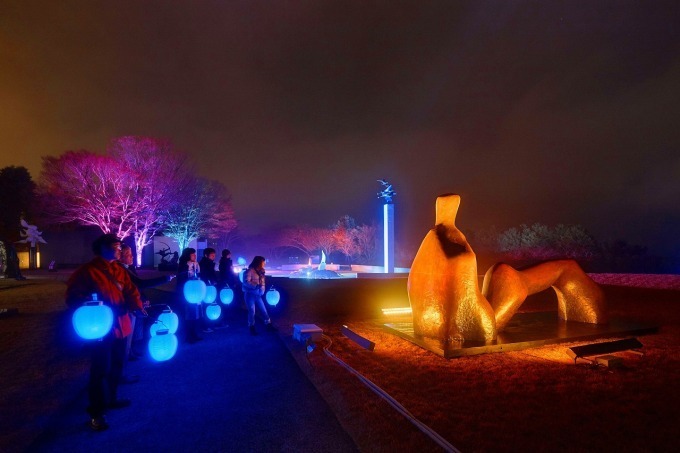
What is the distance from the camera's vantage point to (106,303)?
173 inches

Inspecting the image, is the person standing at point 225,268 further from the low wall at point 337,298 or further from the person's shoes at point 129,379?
the person's shoes at point 129,379

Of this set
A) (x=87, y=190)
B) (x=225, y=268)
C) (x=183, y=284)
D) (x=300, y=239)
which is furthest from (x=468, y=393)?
(x=300, y=239)

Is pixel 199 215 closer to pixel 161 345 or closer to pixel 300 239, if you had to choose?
pixel 300 239

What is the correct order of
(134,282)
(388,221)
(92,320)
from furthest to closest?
1. (388,221)
2. (134,282)
3. (92,320)

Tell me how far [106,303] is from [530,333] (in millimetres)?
7768

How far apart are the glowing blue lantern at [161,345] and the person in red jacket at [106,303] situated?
440 mm

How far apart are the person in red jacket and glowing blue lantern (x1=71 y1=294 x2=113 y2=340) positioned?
0.34 m

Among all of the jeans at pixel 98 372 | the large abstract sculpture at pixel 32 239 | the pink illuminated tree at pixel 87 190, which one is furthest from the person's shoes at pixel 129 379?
the large abstract sculpture at pixel 32 239

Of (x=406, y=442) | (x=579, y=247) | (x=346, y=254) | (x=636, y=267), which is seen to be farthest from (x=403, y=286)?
(x=346, y=254)

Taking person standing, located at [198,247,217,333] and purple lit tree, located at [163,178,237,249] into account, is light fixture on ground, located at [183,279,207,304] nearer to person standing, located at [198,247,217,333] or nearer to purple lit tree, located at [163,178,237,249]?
person standing, located at [198,247,217,333]

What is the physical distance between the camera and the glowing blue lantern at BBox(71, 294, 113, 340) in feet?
12.9

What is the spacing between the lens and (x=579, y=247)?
1262 inches

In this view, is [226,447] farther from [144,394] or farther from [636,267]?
[636,267]

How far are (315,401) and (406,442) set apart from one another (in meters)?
1.58
